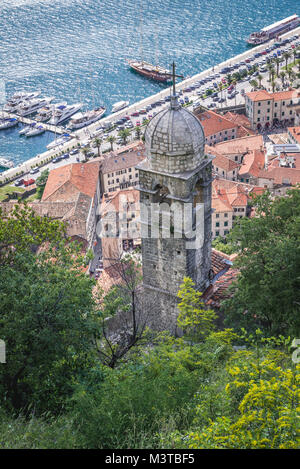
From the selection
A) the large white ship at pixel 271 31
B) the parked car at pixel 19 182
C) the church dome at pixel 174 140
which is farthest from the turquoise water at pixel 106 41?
the church dome at pixel 174 140

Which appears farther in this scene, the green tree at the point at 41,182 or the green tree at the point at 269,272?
the green tree at the point at 41,182

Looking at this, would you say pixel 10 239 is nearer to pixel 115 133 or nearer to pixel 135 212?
pixel 135 212

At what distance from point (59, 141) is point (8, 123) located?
16754mm

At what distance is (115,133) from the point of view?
4466 inches

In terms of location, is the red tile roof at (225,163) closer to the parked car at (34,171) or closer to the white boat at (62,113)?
the parked car at (34,171)

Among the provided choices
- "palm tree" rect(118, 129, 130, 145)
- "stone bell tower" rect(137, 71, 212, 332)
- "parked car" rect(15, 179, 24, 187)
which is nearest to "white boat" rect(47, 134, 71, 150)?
"palm tree" rect(118, 129, 130, 145)

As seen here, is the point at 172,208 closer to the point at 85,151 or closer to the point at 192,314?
the point at 192,314

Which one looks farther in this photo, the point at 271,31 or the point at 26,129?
the point at 271,31

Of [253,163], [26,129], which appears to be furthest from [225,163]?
[26,129]

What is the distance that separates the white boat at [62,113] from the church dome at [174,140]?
9757 cm

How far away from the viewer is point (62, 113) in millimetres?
123250

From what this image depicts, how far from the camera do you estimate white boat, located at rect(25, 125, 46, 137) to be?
119275 millimetres

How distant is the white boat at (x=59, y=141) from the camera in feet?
368

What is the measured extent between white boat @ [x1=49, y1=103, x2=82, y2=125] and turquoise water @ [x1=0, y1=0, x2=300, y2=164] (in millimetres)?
4210
